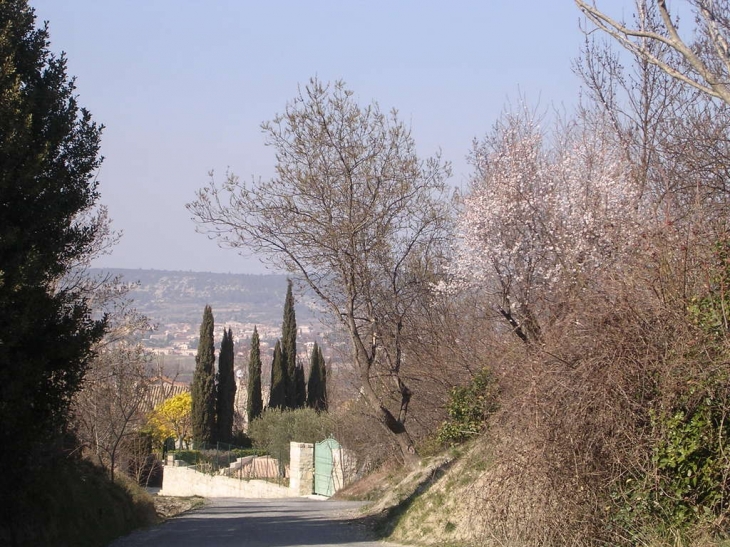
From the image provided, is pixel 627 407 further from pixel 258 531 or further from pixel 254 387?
pixel 254 387

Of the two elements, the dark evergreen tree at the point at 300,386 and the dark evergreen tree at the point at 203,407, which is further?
the dark evergreen tree at the point at 300,386

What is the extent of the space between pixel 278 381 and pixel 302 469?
23828 mm

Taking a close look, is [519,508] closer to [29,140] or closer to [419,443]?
[29,140]

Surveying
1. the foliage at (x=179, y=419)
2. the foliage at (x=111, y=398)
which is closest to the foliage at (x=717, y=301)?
the foliage at (x=111, y=398)

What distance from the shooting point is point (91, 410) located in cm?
2362

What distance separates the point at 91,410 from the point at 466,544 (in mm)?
14601

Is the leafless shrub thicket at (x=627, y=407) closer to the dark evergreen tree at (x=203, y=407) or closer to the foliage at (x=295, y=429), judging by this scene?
the foliage at (x=295, y=429)

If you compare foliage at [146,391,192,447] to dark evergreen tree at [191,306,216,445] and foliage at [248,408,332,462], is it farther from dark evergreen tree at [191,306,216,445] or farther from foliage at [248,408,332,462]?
foliage at [248,408,332,462]

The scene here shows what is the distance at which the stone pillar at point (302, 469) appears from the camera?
1410 inches

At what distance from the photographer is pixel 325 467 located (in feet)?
116

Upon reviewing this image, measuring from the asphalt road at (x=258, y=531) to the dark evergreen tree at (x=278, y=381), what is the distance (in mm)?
34493

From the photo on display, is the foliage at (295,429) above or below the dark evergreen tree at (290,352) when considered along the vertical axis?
below

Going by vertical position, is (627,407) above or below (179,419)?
above

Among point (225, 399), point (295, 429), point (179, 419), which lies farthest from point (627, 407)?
point (179, 419)
